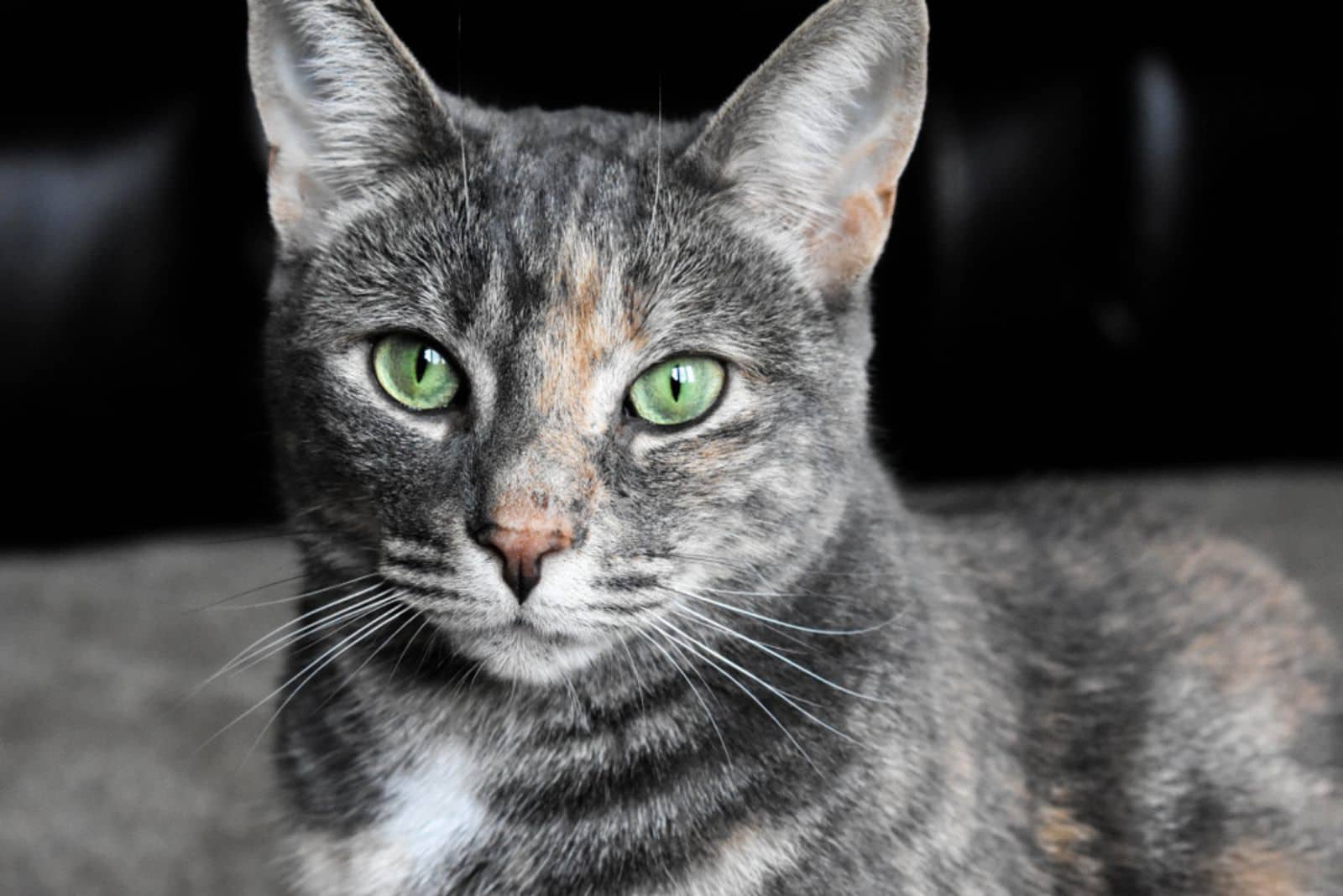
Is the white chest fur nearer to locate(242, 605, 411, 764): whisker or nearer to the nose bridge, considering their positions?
locate(242, 605, 411, 764): whisker

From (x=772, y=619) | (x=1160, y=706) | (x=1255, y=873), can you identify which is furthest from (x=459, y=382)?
(x=1255, y=873)

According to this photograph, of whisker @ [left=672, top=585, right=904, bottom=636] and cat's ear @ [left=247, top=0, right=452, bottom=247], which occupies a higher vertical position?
cat's ear @ [left=247, top=0, right=452, bottom=247]

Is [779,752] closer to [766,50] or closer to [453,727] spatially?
[453,727]

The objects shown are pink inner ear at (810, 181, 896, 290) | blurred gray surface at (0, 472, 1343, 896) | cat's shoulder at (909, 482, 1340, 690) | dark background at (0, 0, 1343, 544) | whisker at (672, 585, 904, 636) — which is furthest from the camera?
dark background at (0, 0, 1343, 544)

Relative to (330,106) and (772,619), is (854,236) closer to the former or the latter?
(772,619)

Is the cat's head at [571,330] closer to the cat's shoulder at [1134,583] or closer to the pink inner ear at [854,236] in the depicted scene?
the pink inner ear at [854,236]

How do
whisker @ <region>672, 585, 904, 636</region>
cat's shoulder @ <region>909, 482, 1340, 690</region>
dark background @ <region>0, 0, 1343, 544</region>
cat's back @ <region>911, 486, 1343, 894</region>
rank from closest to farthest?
1. whisker @ <region>672, 585, 904, 636</region>
2. cat's back @ <region>911, 486, 1343, 894</region>
3. cat's shoulder @ <region>909, 482, 1340, 690</region>
4. dark background @ <region>0, 0, 1343, 544</region>

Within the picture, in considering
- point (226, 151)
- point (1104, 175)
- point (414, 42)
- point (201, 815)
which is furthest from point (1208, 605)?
point (226, 151)

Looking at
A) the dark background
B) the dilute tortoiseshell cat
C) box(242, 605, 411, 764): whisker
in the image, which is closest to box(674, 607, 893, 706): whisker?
the dilute tortoiseshell cat
